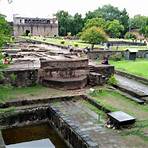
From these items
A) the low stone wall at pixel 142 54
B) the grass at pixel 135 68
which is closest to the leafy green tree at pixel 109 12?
the low stone wall at pixel 142 54

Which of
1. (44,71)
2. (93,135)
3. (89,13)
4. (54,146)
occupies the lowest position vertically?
(54,146)

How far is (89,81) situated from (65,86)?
151 cm

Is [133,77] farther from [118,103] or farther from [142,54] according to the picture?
[142,54]

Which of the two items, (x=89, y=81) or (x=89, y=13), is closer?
(x=89, y=81)

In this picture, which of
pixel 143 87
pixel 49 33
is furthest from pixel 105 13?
pixel 143 87

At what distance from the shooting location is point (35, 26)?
59062 millimetres

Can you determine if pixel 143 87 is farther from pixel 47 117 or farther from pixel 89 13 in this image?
pixel 89 13

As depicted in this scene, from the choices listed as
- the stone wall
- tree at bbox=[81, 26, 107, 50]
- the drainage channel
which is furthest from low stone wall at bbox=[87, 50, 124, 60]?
the stone wall

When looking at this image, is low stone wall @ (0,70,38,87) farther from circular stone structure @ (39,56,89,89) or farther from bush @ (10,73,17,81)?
circular stone structure @ (39,56,89,89)

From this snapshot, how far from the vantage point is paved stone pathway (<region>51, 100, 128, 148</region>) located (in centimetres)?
837

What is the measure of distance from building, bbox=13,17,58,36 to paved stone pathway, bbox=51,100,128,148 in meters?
47.1

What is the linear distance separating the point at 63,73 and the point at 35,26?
150 feet

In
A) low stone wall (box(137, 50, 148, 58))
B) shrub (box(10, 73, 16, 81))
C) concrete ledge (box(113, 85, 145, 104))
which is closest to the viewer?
concrete ledge (box(113, 85, 145, 104))

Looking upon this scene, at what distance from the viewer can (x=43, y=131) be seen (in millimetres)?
10930
